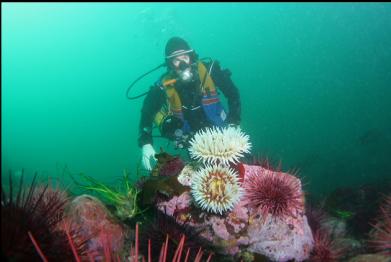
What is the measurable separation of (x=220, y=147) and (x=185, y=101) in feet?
14.5

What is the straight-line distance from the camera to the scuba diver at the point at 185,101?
7.80 meters

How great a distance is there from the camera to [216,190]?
12.3 feet

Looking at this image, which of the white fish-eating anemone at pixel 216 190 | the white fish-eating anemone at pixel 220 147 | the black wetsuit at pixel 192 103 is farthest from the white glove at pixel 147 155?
the white fish-eating anemone at pixel 216 190

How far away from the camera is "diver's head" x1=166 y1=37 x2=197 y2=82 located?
8.34 metres

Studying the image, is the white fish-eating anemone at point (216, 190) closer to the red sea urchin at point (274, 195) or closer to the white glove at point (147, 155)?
the red sea urchin at point (274, 195)

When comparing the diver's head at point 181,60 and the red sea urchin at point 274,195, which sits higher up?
the diver's head at point 181,60

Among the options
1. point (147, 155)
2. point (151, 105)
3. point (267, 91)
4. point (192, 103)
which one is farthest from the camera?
point (267, 91)

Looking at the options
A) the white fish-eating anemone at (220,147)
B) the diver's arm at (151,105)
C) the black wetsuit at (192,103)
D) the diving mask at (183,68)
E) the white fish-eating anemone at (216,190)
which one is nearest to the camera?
the white fish-eating anemone at (216,190)

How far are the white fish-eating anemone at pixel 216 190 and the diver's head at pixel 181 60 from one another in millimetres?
4867

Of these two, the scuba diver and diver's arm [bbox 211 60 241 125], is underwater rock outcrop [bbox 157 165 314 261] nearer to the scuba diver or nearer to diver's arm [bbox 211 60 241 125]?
the scuba diver

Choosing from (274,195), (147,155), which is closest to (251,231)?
(274,195)

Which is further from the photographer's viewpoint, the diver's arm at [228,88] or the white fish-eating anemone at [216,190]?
the diver's arm at [228,88]

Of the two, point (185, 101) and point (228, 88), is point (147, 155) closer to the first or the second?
point (185, 101)

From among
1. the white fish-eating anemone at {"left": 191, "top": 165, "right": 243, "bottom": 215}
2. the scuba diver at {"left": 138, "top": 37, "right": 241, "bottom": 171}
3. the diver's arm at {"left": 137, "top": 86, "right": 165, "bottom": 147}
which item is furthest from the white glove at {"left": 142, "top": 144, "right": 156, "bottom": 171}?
the white fish-eating anemone at {"left": 191, "top": 165, "right": 243, "bottom": 215}
